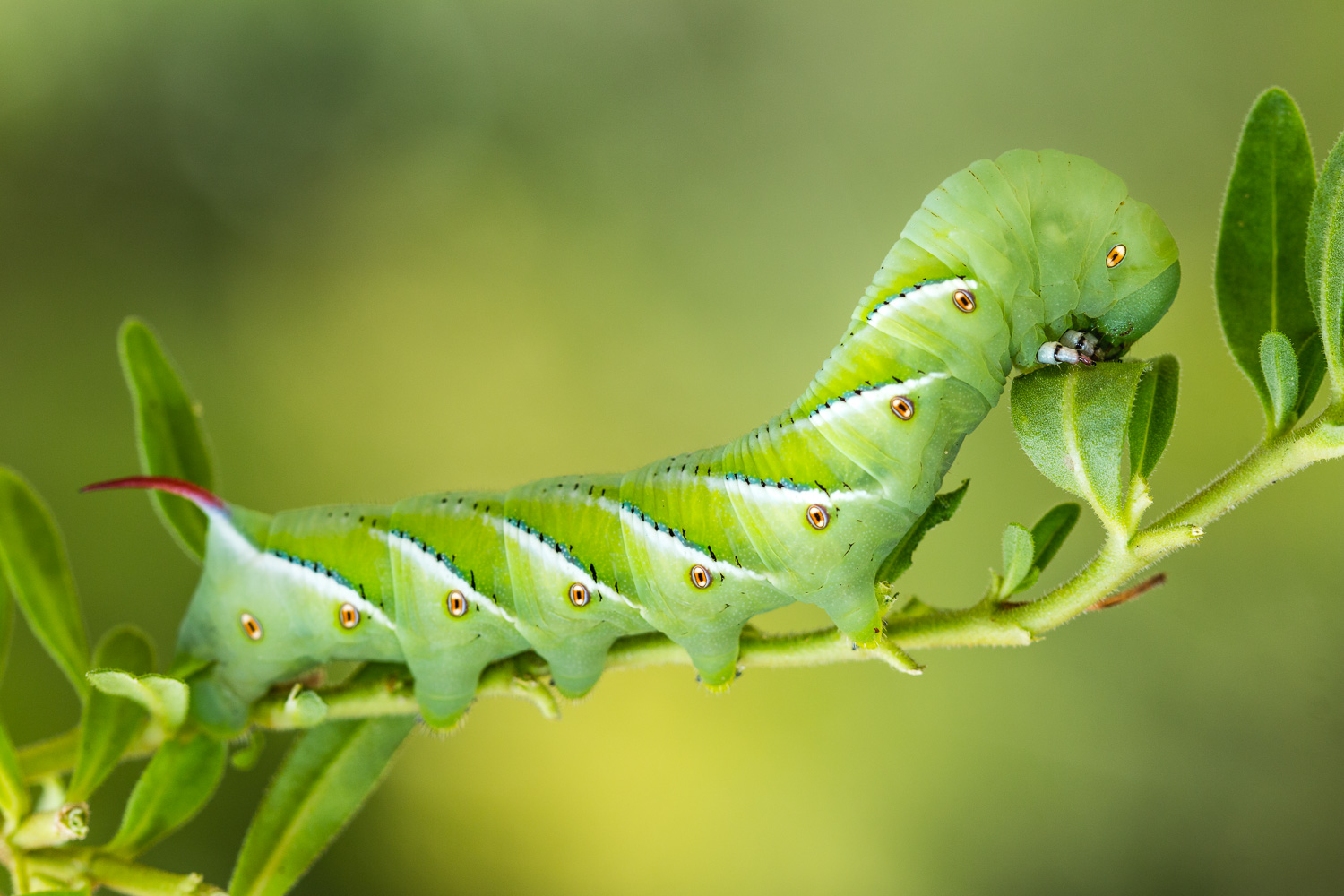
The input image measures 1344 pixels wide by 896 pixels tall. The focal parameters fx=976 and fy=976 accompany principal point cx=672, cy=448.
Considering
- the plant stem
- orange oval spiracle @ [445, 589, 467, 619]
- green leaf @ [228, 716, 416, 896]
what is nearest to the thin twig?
the plant stem

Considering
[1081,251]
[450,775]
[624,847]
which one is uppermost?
[1081,251]

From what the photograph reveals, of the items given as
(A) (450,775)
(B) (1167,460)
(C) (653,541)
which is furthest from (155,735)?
(B) (1167,460)

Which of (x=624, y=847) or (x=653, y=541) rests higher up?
(x=653, y=541)

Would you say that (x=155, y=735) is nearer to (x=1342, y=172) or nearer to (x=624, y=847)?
(x=1342, y=172)

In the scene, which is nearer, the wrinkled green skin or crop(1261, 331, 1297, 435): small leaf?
crop(1261, 331, 1297, 435): small leaf

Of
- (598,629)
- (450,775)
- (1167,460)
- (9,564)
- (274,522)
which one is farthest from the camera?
(450,775)

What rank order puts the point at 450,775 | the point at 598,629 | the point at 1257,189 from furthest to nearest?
the point at 450,775, the point at 598,629, the point at 1257,189

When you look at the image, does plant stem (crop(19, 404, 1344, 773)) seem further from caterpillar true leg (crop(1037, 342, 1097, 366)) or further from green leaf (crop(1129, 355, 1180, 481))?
caterpillar true leg (crop(1037, 342, 1097, 366))

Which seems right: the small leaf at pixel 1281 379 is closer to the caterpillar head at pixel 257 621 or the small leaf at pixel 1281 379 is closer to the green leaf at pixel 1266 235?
the green leaf at pixel 1266 235
